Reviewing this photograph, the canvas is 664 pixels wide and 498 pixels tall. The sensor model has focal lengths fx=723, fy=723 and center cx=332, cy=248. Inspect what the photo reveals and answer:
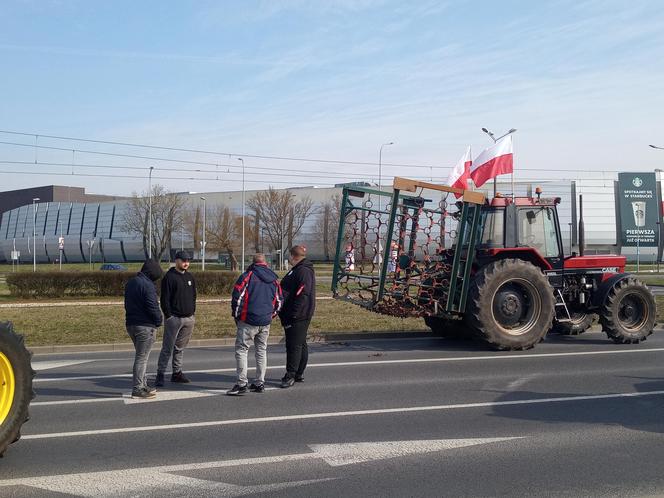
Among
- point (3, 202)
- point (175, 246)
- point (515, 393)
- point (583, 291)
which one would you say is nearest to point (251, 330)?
point (515, 393)

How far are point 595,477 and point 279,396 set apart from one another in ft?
13.5

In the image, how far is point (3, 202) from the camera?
142625mm

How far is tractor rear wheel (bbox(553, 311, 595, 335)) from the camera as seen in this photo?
14273 mm

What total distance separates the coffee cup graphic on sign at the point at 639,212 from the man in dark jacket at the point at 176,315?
69.8 metres

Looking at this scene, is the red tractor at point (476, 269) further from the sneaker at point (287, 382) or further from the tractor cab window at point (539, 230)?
the sneaker at point (287, 382)

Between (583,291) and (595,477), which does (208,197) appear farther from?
(595,477)

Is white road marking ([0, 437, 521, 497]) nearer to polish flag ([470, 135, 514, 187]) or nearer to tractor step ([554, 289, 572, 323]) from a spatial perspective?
tractor step ([554, 289, 572, 323])

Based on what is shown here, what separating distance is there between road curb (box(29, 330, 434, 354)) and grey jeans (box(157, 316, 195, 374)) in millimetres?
4463

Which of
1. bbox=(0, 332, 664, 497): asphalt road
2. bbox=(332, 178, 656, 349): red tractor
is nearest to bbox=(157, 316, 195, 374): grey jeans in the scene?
bbox=(0, 332, 664, 497): asphalt road

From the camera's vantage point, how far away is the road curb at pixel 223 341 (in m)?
13.6

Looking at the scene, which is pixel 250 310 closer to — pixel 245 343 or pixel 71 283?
pixel 245 343

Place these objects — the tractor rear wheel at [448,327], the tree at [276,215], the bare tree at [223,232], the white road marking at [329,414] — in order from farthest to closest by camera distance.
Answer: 1. the tree at [276,215]
2. the bare tree at [223,232]
3. the tractor rear wheel at [448,327]
4. the white road marking at [329,414]

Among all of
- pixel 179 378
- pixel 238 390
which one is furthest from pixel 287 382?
pixel 179 378

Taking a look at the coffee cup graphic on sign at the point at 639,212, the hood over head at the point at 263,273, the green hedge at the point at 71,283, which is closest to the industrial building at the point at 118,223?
the coffee cup graphic on sign at the point at 639,212
